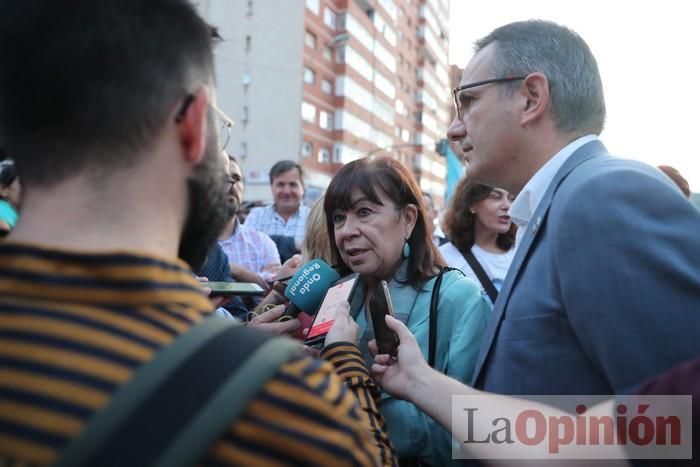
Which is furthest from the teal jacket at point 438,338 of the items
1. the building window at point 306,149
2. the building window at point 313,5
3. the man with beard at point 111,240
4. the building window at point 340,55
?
the building window at point 340,55

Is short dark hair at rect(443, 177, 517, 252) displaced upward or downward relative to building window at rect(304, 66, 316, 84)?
downward

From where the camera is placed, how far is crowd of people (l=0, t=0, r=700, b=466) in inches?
32.6

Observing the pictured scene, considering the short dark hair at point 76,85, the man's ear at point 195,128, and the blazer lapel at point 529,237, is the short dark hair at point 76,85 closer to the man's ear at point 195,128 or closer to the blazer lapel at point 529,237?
the man's ear at point 195,128

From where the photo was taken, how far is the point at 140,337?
2.84 ft

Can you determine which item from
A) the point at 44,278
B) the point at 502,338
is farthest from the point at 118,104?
the point at 502,338

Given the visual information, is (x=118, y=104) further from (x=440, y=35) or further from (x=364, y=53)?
(x=440, y=35)

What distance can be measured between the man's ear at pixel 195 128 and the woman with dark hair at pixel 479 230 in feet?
10.9

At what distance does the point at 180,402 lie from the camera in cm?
82

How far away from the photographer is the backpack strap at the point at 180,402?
2.58ft

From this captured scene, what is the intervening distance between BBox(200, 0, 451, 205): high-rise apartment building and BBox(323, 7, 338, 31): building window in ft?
0.24

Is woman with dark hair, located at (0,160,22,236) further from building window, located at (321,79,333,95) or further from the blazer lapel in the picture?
building window, located at (321,79,333,95)

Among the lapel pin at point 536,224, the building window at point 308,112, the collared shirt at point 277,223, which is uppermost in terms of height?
the building window at point 308,112

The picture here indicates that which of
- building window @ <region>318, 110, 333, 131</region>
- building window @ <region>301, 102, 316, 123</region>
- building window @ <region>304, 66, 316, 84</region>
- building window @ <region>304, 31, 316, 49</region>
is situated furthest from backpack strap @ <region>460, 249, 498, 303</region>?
building window @ <region>318, 110, 333, 131</region>

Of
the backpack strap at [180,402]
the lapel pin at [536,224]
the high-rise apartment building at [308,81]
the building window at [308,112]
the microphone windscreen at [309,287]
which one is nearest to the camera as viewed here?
the backpack strap at [180,402]
